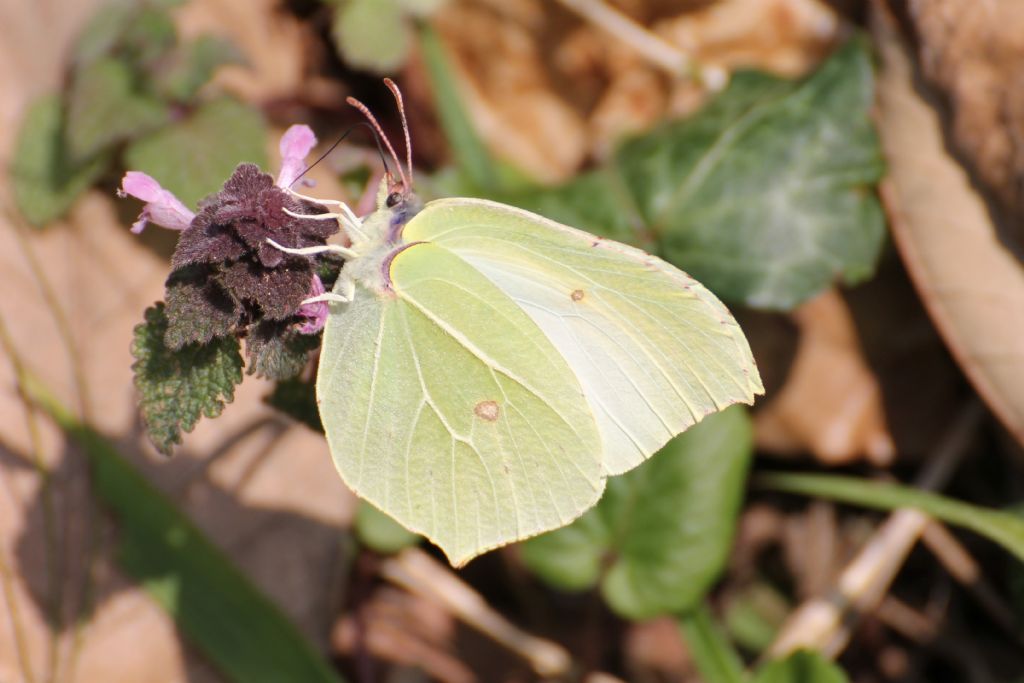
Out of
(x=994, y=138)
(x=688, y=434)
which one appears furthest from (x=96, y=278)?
(x=994, y=138)

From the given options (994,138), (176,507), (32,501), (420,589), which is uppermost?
(32,501)

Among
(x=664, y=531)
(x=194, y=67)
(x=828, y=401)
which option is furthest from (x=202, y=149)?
(x=828, y=401)

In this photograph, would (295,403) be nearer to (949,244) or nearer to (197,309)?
(197,309)

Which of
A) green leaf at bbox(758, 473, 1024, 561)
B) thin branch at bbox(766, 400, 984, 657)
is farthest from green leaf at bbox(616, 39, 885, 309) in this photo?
thin branch at bbox(766, 400, 984, 657)

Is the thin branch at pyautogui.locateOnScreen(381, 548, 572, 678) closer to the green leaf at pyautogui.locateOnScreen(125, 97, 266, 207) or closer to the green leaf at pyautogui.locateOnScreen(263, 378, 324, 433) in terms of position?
the green leaf at pyautogui.locateOnScreen(263, 378, 324, 433)

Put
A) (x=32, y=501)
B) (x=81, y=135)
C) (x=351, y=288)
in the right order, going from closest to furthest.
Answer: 1. (x=351, y=288)
2. (x=32, y=501)
3. (x=81, y=135)

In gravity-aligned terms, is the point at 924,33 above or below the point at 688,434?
above

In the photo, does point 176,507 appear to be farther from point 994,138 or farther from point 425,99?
point 994,138
